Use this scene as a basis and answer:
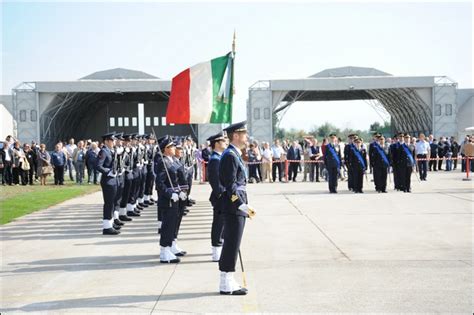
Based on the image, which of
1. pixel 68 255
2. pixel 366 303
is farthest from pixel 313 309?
pixel 68 255

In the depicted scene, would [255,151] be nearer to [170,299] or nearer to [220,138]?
[220,138]

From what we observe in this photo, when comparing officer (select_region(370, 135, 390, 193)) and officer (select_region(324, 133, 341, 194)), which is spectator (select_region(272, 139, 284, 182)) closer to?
officer (select_region(324, 133, 341, 194))

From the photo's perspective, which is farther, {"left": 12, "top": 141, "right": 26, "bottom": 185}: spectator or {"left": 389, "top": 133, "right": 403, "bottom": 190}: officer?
{"left": 12, "top": 141, "right": 26, "bottom": 185}: spectator

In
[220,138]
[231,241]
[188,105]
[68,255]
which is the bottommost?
[68,255]

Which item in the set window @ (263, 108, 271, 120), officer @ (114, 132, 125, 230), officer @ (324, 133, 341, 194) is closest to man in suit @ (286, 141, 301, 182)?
officer @ (324, 133, 341, 194)

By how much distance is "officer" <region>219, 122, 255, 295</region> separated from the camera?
609 cm

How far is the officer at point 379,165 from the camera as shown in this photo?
57.1 feet


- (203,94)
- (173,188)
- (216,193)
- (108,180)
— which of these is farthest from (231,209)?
(203,94)

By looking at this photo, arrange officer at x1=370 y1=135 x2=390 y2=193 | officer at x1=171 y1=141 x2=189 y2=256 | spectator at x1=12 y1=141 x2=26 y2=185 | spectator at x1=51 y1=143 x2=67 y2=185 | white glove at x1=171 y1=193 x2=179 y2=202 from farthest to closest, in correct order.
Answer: spectator at x1=51 y1=143 x2=67 y2=185, spectator at x1=12 y1=141 x2=26 y2=185, officer at x1=370 y1=135 x2=390 y2=193, officer at x1=171 y1=141 x2=189 y2=256, white glove at x1=171 y1=193 x2=179 y2=202

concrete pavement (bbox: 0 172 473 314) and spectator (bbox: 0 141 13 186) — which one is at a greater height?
spectator (bbox: 0 141 13 186)

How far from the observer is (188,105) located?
11.2 metres

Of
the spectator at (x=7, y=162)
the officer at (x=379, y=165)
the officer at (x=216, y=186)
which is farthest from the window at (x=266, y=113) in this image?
Answer: the officer at (x=216, y=186)

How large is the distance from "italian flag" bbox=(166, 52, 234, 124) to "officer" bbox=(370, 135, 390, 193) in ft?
25.2

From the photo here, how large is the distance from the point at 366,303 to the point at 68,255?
4.81 meters
